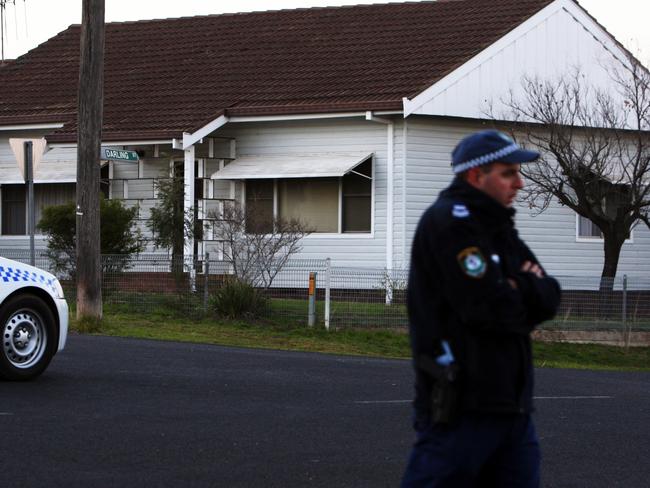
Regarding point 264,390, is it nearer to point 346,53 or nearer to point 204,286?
point 204,286

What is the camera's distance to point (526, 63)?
25.5 metres

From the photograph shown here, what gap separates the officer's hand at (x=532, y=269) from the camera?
455cm

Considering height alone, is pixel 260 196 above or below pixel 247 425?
above

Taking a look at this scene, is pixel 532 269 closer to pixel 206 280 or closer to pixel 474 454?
pixel 474 454

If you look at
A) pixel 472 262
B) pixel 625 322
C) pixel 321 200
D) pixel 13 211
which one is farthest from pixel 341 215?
pixel 472 262

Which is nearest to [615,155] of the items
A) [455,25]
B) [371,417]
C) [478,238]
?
[455,25]

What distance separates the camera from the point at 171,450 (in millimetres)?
8461

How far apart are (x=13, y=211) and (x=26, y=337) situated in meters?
17.0

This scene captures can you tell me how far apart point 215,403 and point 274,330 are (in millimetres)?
9025

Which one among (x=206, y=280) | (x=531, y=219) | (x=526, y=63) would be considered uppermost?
(x=526, y=63)

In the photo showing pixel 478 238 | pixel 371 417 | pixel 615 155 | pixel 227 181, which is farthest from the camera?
pixel 227 181

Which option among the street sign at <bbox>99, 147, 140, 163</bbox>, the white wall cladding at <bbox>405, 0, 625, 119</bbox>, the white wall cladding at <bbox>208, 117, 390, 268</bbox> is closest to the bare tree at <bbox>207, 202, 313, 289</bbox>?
the white wall cladding at <bbox>208, 117, 390, 268</bbox>

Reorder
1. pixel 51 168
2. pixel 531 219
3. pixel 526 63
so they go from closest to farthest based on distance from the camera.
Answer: pixel 526 63 → pixel 531 219 → pixel 51 168

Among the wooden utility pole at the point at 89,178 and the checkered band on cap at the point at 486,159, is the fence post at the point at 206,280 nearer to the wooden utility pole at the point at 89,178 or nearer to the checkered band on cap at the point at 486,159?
the wooden utility pole at the point at 89,178
